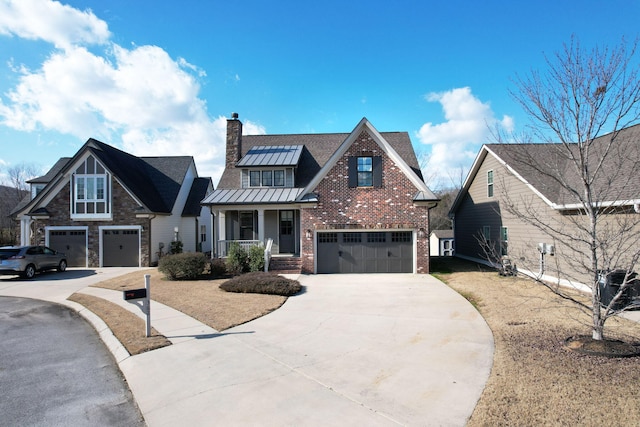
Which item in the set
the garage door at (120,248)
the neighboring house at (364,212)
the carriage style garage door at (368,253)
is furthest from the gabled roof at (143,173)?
the carriage style garage door at (368,253)

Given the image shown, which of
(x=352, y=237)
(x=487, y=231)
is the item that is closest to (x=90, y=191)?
(x=352, y=237)

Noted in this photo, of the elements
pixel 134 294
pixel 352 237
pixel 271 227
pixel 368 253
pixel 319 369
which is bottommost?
pixel 319 369

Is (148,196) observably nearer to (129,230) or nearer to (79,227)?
(129,230)

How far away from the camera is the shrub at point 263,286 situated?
472 inches

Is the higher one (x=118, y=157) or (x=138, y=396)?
(x=118, y=157)

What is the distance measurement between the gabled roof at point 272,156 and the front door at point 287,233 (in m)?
2.83

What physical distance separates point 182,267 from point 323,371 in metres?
11.1

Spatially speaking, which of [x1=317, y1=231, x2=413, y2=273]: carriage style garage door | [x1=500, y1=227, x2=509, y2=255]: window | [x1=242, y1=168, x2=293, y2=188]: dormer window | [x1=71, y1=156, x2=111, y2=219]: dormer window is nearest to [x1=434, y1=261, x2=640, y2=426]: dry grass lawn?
[x1=317, y1=231, x2=413, y2=273]: carriage style garage door

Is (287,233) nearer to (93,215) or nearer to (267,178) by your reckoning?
(267,178)

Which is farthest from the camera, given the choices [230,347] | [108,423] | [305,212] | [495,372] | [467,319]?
[305,212]

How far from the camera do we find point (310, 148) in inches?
913

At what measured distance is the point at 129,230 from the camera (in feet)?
68.4

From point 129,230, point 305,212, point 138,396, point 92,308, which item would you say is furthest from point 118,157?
point 138,396

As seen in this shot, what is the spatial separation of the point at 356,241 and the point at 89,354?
1202 centimetres
